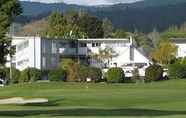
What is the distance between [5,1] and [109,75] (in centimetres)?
6776

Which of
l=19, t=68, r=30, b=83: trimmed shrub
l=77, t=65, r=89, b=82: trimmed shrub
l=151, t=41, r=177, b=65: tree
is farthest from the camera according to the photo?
l=151, t=41, r=177, b=65: tree

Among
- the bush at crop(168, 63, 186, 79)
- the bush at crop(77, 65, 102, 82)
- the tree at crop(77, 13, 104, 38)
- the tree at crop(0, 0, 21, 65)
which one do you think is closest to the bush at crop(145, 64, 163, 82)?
the bush at crop(168, 63, 186, 79)

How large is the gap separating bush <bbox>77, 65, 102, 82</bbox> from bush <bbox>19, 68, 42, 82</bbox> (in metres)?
8.20

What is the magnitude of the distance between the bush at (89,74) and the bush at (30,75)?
26.9 feet

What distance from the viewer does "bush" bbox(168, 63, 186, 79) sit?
9800 centimetres

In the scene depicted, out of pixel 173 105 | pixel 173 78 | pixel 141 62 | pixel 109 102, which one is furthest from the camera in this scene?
pixel 141 62

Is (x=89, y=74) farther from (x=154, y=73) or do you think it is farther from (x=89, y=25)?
(x=89, y=25)

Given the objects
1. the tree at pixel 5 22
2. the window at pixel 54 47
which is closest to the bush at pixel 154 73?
the window at pixel 54 47

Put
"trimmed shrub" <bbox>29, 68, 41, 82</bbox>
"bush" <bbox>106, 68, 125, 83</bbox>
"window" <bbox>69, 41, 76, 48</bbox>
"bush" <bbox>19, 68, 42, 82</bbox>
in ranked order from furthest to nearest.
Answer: "window" <bbox>69, 41, 76, 48</bbox>
"trimmed shrub" <bbox>29, 68, 41, 82</bbox>
"bush" <bbox>19, 68, 42, 82</bbox>
"bush" <bbox>106, 68, 125, 83</bbox>

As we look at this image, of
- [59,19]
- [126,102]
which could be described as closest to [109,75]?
[126,102]

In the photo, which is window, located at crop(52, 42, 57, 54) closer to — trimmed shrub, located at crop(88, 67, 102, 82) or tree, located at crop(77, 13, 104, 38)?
trimmed shrub, located at crop(88, 67, 102, 82)

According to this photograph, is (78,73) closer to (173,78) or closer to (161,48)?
(173,78)

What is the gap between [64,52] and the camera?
13888 centimetres

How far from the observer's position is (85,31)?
174m
